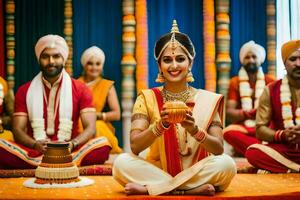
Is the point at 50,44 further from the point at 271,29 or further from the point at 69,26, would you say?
the point at 271,29

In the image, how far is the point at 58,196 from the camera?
161 inches

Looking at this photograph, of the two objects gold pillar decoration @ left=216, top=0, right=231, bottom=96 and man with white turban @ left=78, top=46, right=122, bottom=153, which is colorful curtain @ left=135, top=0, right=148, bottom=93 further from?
gold pillar decoration @ left=216, top=0, right=231, bottom=96

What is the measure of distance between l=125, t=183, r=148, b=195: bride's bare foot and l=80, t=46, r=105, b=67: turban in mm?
3613

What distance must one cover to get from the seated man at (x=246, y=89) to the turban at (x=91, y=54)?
5.35 ft

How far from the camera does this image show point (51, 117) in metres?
6.01

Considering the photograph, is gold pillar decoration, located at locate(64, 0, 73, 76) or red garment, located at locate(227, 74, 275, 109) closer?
red garment, located at locate(227, 74, 275, 109)

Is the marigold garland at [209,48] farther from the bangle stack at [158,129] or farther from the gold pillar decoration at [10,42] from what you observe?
the bangle stack at [158,129]

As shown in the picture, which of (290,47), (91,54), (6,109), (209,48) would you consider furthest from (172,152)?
(209,48)

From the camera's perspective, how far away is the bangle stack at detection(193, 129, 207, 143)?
13.0ft

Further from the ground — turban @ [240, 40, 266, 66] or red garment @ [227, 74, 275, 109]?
turban @ [240, 40, 266, 66]

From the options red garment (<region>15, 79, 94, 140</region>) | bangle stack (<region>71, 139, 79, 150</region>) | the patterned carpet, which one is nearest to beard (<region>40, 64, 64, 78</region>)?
red garment (<region>15, 79, 94, 140</region>)

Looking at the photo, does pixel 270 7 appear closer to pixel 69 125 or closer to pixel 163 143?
pixel 69 125

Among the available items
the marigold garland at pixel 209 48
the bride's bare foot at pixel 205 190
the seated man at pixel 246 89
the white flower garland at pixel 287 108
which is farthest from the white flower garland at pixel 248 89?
the bride's bare foot at pixel 205 190

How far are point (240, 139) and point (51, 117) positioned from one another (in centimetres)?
226
